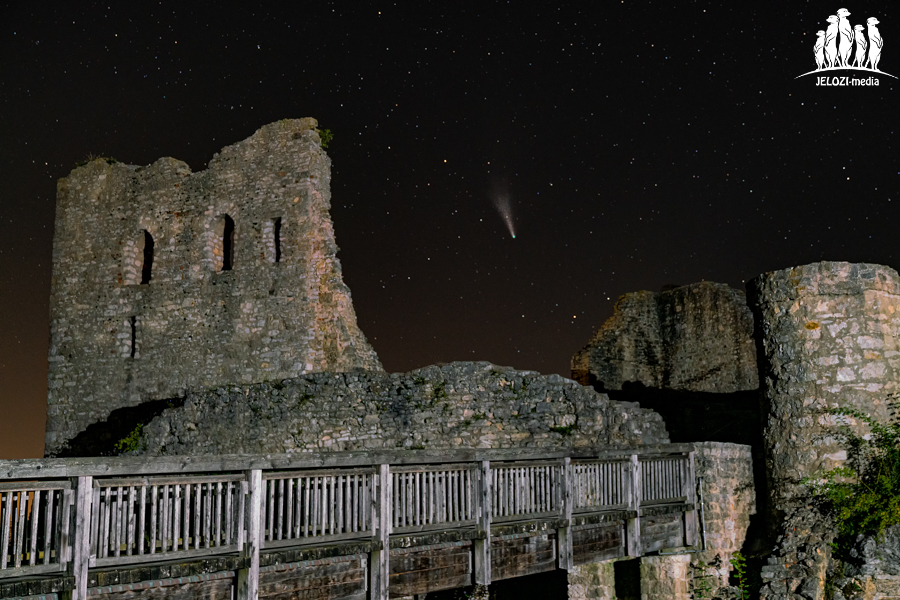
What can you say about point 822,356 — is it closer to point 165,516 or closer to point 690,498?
point 690,498

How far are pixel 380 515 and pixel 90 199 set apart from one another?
17.3 metres

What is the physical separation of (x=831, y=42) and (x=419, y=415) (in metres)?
11.5

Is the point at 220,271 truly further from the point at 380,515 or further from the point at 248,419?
the point at 380,515

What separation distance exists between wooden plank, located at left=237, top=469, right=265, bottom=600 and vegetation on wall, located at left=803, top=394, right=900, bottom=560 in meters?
7.49

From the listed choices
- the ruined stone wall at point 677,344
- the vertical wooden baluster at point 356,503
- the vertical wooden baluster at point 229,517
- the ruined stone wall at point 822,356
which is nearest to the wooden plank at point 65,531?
the vertical wooden baluster at point 229,517

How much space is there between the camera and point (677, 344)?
24.2m

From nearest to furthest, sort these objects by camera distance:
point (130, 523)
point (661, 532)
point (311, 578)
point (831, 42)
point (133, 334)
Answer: point (130, 523), point (311, 578), point (661, 532), point (831, 42), point (133, 334)

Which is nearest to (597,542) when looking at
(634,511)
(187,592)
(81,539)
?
(634,511)

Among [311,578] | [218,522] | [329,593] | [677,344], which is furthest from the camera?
[677,344]

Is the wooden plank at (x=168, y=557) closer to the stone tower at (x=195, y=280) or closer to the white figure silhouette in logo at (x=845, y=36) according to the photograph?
the stone tower at (x=195, y=280)

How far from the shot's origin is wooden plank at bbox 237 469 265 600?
702cm

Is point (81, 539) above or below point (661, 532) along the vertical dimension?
above

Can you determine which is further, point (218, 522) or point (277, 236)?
point (277, 236)

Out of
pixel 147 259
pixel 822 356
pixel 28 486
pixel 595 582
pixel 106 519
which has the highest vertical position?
pixel 147 259
